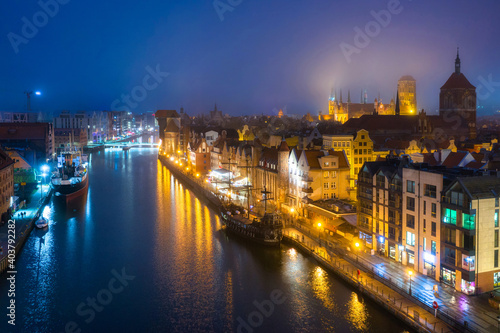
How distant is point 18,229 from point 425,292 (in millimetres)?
24120

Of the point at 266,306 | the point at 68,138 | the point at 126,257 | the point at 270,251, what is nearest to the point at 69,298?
the point at 126,257

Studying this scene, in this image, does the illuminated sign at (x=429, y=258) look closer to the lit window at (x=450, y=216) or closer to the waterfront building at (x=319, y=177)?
the lit window at (x=450, y=216)

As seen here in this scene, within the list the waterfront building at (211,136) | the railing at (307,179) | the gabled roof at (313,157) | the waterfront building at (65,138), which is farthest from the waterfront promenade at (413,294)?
Result: the waterfront building at (65,138)

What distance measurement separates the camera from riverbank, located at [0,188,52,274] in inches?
896

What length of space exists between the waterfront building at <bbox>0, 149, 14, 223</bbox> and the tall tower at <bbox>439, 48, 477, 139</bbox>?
5537 cm

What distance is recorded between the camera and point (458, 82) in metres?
65.6

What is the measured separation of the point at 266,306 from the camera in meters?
18.8

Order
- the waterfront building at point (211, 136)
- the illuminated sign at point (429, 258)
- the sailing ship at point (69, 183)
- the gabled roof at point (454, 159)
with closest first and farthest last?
the illuminated sign at point (429, 258) → the gabled roof at point (454, 159) → the sailing ship at point (69, 183) → the waterfront building at point (211, 136)

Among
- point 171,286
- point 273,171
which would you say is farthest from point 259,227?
point 273,171

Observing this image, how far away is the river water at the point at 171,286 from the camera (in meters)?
17.3

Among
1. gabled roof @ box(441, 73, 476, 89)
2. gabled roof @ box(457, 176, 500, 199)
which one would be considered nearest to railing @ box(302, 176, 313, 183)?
gabled roof @ box(457, 176, 500, 199)

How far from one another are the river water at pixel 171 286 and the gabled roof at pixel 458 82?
160ft

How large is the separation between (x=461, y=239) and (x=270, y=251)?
37.3 feet

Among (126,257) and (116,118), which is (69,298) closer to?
(126,257)
